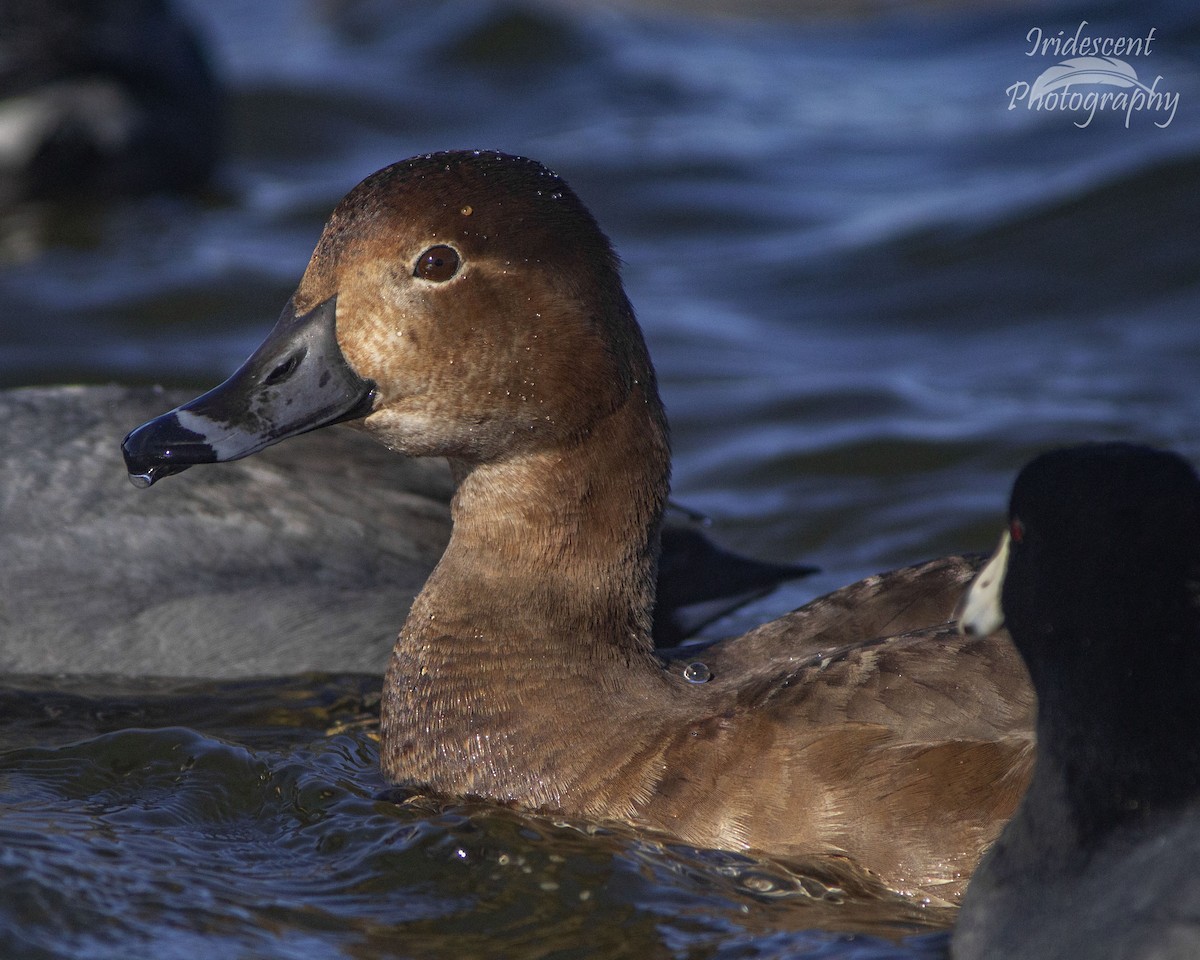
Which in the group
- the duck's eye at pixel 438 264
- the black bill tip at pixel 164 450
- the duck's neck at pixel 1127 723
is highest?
the duck's eye at pixel 438 264

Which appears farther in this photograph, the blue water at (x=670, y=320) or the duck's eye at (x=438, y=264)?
the duck's eye at (x=438, y=264)

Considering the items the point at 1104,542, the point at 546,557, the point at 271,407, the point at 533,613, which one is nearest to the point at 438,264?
the point at 271,407

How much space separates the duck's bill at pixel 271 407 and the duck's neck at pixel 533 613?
0.46 meters

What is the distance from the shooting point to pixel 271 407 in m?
4.90

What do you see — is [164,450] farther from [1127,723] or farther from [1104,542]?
[1127,723]

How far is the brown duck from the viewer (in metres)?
4.55

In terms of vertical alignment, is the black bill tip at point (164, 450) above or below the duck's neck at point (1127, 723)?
above

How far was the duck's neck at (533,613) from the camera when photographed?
4871 millimetres

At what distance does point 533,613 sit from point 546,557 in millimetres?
158

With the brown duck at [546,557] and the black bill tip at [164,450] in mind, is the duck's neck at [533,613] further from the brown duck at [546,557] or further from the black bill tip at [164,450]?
the black bill tip at [164,450]

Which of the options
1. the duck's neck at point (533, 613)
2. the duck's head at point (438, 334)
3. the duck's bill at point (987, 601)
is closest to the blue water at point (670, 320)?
the duck's neck at point (533, 613)

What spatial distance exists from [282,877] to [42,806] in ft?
2.78

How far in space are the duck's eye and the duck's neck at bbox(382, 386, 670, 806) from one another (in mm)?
531

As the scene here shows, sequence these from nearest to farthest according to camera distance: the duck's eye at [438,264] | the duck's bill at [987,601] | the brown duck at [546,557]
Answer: the duck's bill at [987,601]
the brown duck at [546,557]
the duck's eye at [438,264]
